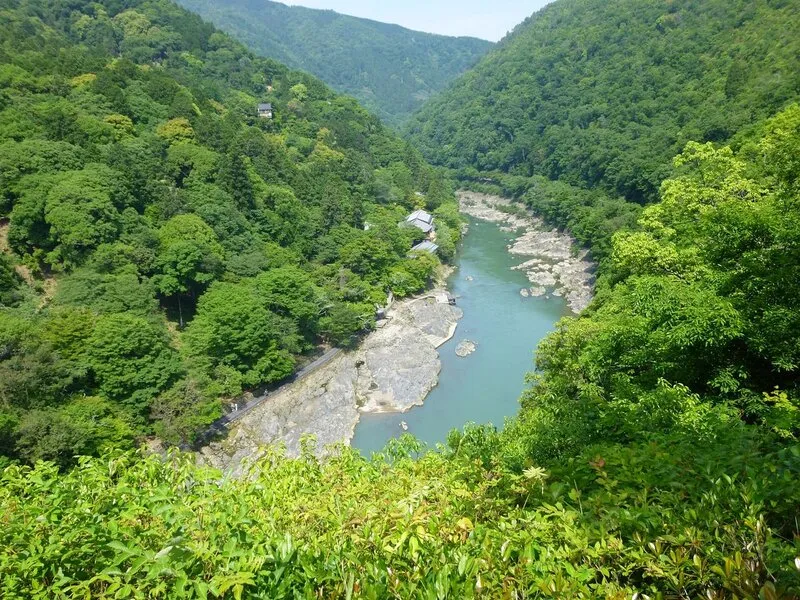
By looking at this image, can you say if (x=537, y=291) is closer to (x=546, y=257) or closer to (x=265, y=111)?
(x=546, y=257)

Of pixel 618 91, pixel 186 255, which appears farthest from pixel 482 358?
pixel 618 91

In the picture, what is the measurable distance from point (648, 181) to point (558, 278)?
11.9 m

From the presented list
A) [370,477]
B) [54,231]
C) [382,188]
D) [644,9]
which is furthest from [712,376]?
[644,9]

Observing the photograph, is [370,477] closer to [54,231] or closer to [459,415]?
[459,415]

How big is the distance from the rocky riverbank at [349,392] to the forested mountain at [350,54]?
104 m

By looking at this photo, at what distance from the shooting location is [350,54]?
6639 inches

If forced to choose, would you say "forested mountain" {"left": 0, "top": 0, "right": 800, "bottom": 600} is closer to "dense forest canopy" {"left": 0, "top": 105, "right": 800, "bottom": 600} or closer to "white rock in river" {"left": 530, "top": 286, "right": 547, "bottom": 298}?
"dense forest canopy" {"left": 0, "top": 105, "right": 800, "bottom": 600}

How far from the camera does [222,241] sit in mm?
25172

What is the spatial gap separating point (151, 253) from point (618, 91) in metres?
59.1

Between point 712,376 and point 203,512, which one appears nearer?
point 203,512

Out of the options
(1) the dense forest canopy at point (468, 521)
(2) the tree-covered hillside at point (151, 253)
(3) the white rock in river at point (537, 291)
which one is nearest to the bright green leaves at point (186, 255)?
(2) the tree-covered hillside at point (151, 253)

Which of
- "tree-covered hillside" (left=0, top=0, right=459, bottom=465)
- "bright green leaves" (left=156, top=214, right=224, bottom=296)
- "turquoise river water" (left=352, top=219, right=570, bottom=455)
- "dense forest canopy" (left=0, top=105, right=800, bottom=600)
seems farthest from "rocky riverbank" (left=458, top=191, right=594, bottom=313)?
"dense forest canopy" (left=0, top=105, right=800, bottom=600)

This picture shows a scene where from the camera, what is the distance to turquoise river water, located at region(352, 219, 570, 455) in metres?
19.7

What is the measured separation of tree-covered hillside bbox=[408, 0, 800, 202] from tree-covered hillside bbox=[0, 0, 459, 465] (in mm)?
21089
